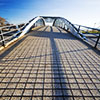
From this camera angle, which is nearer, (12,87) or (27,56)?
(12,87)

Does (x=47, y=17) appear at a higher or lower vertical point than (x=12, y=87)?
higher

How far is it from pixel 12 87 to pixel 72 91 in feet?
4.24

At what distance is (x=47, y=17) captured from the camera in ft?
71.9

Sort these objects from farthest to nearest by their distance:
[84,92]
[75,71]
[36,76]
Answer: [75,71]
[36,76]
[84,92]

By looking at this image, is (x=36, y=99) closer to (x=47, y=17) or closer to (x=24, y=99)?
(x=24, y=99)

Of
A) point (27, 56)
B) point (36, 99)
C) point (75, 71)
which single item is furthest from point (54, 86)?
point (27, 56)

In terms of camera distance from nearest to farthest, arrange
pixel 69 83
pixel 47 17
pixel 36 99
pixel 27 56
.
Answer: pixel 36 99
pixel 69 83
pixel 27 56
pixel 47 17

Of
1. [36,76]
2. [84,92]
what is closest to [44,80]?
[36,76]

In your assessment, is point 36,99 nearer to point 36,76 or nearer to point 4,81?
point 36,76

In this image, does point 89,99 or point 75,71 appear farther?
point 75,71

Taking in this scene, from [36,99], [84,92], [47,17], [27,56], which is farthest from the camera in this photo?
[47,17]

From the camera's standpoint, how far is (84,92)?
167 cm

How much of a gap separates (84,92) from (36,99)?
3.27 feet

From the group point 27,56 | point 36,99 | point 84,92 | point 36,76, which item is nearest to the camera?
point 36,99
